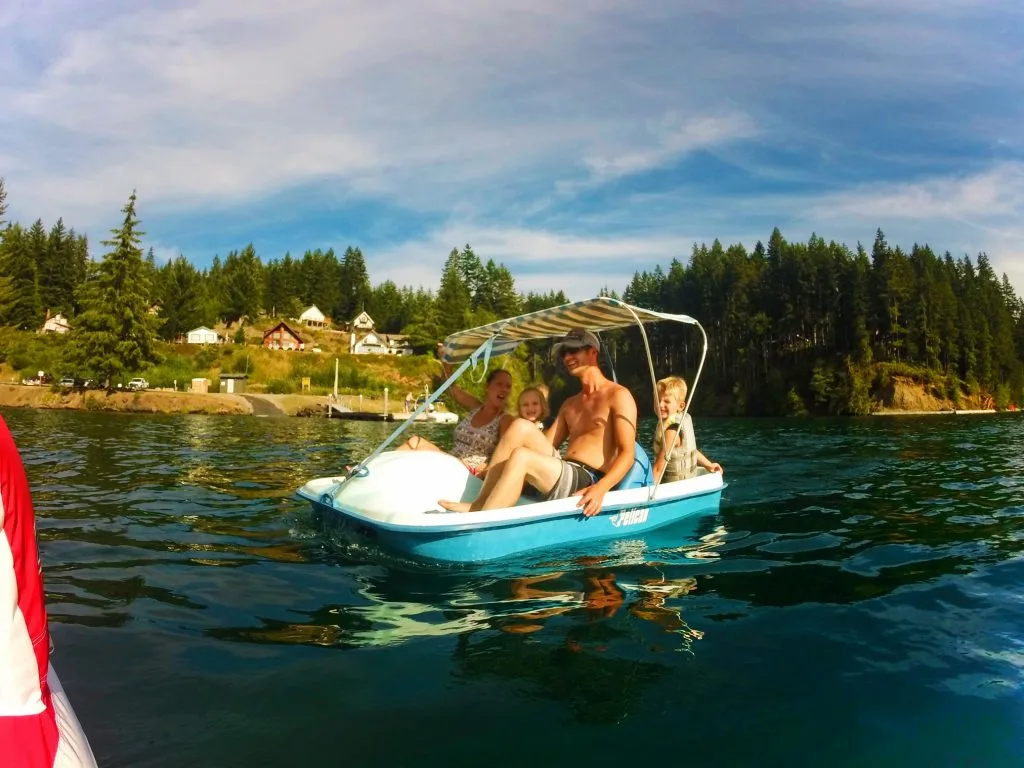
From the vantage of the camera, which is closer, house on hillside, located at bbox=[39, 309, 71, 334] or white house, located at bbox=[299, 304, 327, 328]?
house on hillside, located at bbox=[39, 309, 71, 334]

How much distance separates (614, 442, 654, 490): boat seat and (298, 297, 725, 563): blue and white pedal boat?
1 centimetres

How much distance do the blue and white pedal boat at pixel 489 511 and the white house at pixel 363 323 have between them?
11869 cm

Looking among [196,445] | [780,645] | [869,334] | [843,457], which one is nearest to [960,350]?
[869,334]

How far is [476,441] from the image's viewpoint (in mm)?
8797

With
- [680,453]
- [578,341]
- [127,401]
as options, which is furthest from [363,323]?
[578,341]

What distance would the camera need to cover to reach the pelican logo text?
24.7 feet

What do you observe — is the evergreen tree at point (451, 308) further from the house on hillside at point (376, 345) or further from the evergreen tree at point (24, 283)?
the evergreen tree at point (24, 283)

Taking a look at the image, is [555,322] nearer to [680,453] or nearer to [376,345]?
[680,453]

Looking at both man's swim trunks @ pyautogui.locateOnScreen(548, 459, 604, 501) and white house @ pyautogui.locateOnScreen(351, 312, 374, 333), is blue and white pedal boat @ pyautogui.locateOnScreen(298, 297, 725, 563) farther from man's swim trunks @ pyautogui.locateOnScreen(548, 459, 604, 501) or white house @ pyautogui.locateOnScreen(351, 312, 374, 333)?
white house @ pyautogui.locateOnScreen(351, 312, 374, 333)

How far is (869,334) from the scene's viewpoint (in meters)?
78.0

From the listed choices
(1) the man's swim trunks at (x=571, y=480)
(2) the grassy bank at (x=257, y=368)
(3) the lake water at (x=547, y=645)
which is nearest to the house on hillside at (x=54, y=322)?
(2) the grassy bank at (x=257, y=368)

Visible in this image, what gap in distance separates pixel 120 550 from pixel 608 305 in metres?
5.75

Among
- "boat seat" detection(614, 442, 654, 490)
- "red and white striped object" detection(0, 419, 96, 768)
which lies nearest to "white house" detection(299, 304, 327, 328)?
"boat seat" detection(614, 442, 654, 490)

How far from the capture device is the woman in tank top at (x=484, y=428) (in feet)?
28.1
